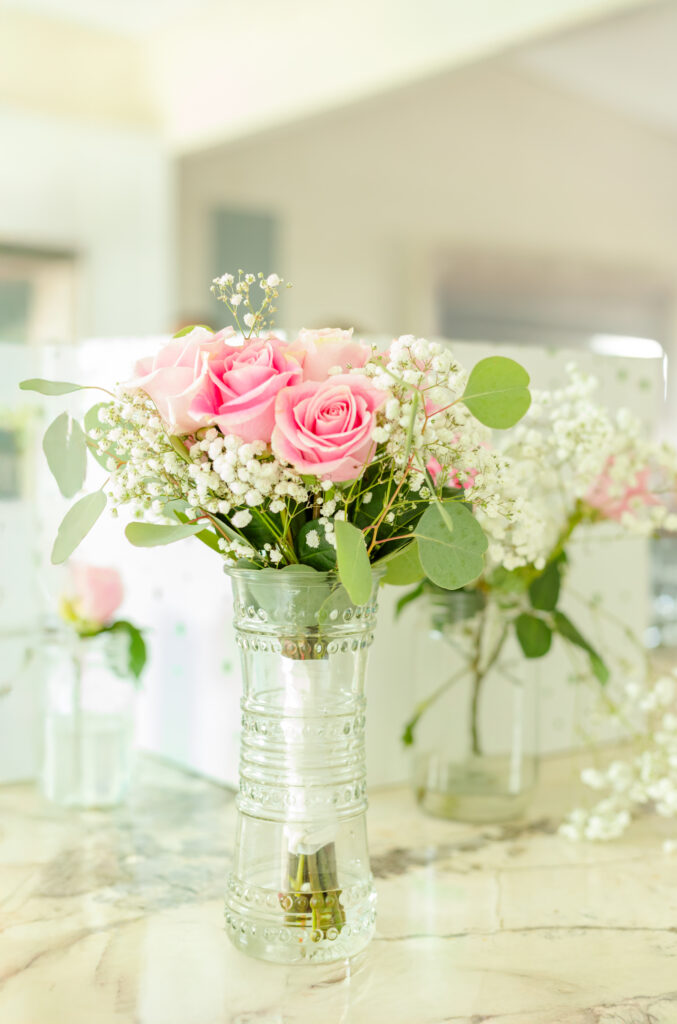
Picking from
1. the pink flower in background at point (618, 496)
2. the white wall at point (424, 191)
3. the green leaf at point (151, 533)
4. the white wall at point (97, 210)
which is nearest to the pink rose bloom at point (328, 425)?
the green leaf at point (151, 533)

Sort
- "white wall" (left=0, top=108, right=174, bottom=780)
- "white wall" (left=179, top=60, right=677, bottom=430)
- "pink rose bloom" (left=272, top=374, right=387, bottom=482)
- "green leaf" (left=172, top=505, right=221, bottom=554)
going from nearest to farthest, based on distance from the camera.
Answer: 1. "pink rose bloom" (left=272, top=374, right=387, bottom=482)
2. "green leaf" (left=172, top=505, right=221, bottom=554)
3. "white wall" (left=0, top=108, right=174, bottom=780)
4. "white wall" (left=179, top=60, right=677, bottom=430)

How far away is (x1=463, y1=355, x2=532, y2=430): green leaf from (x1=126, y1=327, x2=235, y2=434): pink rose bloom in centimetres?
16

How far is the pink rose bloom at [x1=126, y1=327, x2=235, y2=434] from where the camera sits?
65cm

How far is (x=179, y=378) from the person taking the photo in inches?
25.6

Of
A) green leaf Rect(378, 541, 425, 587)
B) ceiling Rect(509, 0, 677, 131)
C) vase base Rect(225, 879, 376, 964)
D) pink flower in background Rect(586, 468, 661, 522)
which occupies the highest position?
ceiling Rect(509, 0, 677, 131)

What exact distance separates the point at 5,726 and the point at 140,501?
0.50 metres

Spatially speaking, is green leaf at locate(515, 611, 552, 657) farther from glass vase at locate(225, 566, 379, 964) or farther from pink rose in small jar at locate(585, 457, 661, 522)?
glass vase at locate(225, 566, 379, 964)

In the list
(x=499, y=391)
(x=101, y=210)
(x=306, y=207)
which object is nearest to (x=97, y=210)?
(x=101, y=210)

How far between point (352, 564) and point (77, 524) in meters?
0.20

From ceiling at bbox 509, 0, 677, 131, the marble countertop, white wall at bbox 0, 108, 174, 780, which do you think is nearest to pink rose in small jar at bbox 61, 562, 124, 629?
the marble countertop

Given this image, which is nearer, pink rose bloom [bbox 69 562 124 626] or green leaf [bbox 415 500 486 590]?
green leaf [bbox 415 500 486 590]

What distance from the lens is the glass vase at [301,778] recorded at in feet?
2.31

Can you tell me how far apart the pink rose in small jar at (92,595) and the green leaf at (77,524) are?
0.29 metres

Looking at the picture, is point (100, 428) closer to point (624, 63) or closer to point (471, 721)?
point (471, 721)
